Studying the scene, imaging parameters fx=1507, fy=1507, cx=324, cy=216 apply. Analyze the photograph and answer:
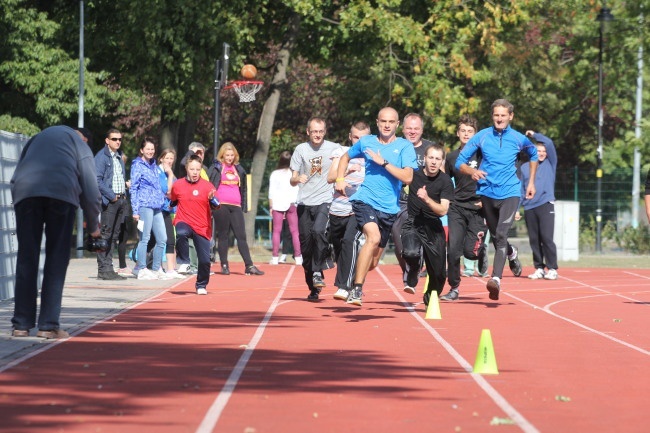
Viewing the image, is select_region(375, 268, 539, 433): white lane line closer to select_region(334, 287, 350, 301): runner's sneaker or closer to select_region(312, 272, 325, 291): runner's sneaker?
select_region(334, 287, 350, 301): runner's sneaker

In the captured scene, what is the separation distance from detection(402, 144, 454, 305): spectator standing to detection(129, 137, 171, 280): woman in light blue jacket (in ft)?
20.1

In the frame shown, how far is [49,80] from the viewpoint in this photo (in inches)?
1505

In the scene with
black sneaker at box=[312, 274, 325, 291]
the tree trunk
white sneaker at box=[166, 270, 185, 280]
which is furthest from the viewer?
the tree trunk

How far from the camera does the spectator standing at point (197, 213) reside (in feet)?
59.0

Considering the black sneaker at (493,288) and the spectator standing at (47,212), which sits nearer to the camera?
the spectator standing at (47,212)

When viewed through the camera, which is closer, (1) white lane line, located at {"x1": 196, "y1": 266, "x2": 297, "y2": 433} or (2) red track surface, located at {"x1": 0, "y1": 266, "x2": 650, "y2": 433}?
(1) white lane line, located at {"x1": 196, "y1": 266, "x2": 297, "y2": 433}

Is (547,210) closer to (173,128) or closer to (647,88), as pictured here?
(173,128)

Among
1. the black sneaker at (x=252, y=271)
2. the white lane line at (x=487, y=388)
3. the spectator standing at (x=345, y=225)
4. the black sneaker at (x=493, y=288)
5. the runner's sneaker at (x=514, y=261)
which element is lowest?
the white lane line at (x=487, y=388)

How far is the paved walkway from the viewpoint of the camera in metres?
11.4

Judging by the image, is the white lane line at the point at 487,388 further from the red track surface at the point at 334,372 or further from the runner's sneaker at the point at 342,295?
the runner's sneaker at the point at 342,295

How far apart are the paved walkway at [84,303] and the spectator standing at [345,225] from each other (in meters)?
2.32

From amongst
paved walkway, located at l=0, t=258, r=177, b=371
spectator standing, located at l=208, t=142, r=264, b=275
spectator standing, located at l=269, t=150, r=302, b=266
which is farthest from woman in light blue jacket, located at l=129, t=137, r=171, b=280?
spectator standing, located at l=269, t=150, r=302, b=266

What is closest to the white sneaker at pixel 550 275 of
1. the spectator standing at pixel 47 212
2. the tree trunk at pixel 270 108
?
the spectator standing at pixel 47 212

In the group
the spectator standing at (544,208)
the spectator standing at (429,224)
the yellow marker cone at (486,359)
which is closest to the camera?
the yellow marker cone at (486,359)
